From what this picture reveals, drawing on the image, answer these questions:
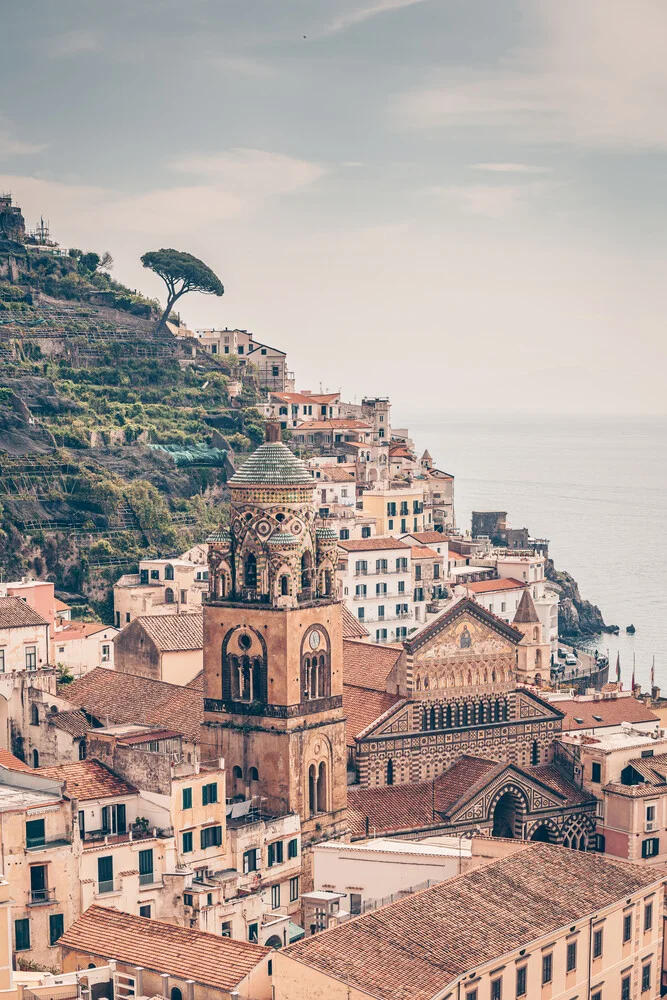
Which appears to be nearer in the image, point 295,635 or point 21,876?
point 21,876

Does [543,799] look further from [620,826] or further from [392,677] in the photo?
[392,677]

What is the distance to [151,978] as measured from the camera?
153 feet

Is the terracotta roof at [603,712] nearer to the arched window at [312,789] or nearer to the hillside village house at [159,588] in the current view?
the arched window at [312,789]

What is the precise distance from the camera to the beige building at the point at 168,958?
45.8 metres

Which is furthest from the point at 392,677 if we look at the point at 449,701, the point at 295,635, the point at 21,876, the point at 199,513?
Answer: the point at 199,513

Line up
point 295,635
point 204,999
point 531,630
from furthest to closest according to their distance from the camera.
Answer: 1. point 531,630
2. point 295,635
3. point 204,999

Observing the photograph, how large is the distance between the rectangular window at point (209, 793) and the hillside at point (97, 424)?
5913 centimetres

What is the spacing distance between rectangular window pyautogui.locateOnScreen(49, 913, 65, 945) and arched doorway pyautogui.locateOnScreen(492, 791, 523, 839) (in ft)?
66.1

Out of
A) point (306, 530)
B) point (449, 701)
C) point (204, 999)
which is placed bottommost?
point (204, 999)

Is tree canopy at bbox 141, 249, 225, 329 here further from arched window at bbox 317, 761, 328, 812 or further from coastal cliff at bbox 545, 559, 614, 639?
arched window at bbox 317, 761, 328, 812

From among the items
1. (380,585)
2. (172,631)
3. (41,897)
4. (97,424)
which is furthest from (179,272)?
(41,897)

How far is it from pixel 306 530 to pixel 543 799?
14.0 meters

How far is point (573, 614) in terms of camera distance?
146 metres

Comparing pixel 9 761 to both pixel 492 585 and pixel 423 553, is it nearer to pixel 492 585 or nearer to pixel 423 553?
pixel 423 553
